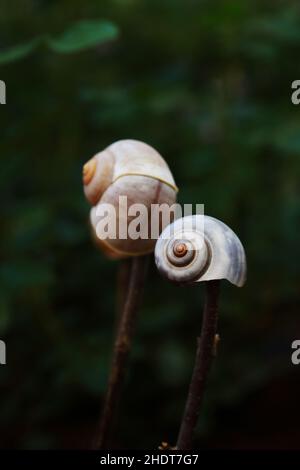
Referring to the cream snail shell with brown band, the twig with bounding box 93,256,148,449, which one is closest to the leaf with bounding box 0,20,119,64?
the twig with bounding box 93,256,148,449

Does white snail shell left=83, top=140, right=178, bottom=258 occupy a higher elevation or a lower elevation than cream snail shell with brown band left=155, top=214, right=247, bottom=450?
higher

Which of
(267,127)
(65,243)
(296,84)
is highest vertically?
(296,84)

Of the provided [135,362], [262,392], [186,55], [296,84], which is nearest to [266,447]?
[262,392]

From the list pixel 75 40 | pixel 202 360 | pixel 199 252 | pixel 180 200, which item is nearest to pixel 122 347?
pixel 202 360

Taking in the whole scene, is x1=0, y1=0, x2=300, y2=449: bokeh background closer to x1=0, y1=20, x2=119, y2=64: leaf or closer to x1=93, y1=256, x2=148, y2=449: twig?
x1=0, y1=20, x2=119, y2=64: leaf

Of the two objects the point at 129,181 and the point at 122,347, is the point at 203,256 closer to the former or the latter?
the point at 129,181

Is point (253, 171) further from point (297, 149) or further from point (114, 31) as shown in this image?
point (114, 31)

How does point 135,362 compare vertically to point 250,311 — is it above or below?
below
